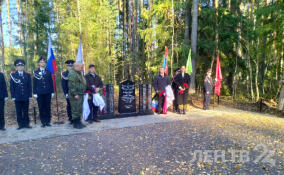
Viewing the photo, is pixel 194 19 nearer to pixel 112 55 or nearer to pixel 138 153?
pixel 112 55

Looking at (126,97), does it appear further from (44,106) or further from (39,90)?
(39,90)

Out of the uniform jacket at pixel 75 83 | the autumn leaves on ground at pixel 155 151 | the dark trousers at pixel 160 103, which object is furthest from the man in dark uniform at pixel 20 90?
the dark trousers at pixel 160 103

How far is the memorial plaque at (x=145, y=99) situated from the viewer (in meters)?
7.70

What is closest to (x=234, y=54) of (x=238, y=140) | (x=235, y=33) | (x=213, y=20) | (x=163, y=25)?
(x=235, y=33)

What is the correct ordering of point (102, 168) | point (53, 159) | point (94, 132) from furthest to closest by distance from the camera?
1. point (94, 132)
2. point (53, 159)
3. point (102, 168)

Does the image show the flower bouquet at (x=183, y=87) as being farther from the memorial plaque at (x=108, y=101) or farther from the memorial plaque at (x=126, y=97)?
the memorial plaque at (x=108, y=101)

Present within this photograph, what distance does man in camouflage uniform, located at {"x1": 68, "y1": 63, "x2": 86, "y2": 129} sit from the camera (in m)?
5.69

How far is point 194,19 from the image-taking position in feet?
39.9

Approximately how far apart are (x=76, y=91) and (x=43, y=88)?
109 centimetres

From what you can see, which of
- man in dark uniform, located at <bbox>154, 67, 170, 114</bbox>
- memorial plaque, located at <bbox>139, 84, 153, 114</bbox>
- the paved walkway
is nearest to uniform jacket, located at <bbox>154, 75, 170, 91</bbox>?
man in dark uniform, located at <bbox>154, 67, 170, 114</bbox>

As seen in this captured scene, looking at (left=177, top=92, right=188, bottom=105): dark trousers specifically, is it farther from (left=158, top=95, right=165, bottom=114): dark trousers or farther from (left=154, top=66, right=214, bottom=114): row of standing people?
(left=158, top=95, right=165, bottom=114): dark trousers

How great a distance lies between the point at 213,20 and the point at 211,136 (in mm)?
9025

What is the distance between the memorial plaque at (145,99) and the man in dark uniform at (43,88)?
10.7ft

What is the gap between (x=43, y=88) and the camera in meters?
5.91
